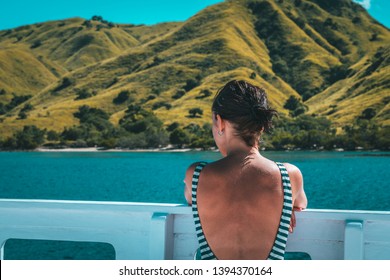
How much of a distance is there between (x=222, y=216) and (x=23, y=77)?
205 m

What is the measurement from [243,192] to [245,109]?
378mm

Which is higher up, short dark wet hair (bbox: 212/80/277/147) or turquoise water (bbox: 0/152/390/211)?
short dark wet hair (bbox: 212/80/277/147)

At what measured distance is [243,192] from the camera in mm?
2355

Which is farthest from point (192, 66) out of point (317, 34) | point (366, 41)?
point (366, 41)

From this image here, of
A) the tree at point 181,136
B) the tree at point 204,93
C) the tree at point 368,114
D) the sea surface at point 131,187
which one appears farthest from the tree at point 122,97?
the tree at point 368,114

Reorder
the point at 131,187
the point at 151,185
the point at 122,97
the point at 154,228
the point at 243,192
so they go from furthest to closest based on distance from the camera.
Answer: the point at 122,97 < the point at 151,185 < the point at 131,187 < the point at 154,228 < the point at 243,192

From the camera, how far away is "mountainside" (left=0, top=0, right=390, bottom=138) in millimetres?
131125

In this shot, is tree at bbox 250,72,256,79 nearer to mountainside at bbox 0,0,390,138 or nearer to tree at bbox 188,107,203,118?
mountainside at bbox 0,0,390,138

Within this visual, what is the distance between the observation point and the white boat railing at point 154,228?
2.68 metres

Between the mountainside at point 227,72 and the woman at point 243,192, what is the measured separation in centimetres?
11613

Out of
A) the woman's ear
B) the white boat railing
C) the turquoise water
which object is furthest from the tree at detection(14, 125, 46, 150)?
the woman's ear

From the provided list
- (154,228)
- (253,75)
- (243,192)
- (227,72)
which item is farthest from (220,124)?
(227,72)

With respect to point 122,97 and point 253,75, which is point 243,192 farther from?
point 122,97

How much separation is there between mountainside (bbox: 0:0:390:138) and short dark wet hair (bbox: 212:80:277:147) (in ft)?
381
